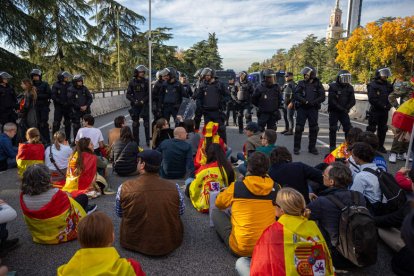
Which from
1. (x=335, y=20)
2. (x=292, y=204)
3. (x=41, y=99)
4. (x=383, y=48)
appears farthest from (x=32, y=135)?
(x=335, y=20)

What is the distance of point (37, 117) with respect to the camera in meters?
8.66

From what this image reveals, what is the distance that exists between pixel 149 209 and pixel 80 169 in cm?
216

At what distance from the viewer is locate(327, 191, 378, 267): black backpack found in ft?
9.23

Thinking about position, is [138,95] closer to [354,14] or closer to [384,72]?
[384,72]

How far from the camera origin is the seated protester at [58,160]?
213 inches

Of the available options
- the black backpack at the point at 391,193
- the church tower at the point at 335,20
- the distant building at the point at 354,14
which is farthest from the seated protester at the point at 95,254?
the church tower at the point at 335,20

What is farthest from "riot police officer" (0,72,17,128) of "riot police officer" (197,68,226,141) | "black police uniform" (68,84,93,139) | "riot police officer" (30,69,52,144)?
"riot police officer" (197,68,226,141)

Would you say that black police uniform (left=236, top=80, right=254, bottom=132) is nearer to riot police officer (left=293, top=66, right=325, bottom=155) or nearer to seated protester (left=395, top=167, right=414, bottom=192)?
riot police officer (left=293, top=66, right=325, bottom=155)

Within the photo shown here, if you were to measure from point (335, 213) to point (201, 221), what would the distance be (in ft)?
6.52

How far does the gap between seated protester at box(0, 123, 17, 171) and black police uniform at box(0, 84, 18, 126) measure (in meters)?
1.96

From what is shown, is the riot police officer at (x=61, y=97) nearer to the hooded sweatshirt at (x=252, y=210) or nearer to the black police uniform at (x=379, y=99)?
the hooded sweatshirt at (x=252, y=210)

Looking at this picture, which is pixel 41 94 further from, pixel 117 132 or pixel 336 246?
pixel 336 246

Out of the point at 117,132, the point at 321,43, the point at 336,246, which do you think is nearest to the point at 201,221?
the point at 336,246

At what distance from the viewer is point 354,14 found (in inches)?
4146
